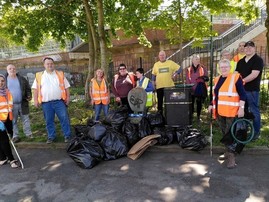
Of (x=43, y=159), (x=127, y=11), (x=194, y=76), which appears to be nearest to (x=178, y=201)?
(x=43, y=159)

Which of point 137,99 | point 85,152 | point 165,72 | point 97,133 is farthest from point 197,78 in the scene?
point 85,152

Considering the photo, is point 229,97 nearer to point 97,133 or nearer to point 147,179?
point 147,179

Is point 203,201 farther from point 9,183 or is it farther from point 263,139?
point 9,183

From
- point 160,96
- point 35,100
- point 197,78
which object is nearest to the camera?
point 35,100

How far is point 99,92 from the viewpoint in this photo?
20.9ft

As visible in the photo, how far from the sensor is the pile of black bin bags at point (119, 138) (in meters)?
4.77

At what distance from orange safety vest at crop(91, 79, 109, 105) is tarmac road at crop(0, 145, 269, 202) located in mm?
1770

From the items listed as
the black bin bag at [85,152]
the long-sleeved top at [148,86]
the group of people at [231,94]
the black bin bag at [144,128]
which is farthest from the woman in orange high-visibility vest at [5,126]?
the group of people at [231,94]

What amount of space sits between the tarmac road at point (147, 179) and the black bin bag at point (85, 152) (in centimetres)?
12

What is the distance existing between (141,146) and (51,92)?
213cm

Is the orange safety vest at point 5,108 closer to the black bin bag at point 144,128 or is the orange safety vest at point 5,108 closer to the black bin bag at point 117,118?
the black bin bag at point 117,118

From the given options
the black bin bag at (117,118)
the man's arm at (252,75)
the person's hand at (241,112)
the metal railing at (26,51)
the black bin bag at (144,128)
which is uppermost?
the metal railing at (26,51)

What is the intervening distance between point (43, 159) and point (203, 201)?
126 inches

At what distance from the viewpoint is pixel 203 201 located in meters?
3.40
